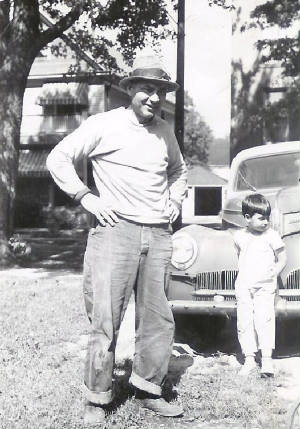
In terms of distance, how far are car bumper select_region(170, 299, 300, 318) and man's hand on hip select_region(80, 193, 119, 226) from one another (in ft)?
5.66

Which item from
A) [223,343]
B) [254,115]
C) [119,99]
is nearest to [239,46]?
[254,115]

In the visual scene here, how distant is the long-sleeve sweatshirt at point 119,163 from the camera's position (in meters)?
3.37

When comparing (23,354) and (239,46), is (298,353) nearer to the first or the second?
(23,354)

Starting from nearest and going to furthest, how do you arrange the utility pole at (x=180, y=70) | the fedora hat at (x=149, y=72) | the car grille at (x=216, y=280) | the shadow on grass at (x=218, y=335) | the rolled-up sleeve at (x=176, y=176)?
the fedora hat at (x=149, y=72), the rolled-up sleeve at (x=176, y=176), the car grille at (x=216, y=280), the shadow on grass at (x=218, y=335), the utility pole at (x=180, y=70)

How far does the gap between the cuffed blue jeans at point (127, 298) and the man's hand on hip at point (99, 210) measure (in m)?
0.05

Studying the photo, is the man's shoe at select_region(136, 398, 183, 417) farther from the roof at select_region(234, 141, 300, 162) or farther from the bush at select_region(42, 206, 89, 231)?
the bush at select_region(42, 206, 89, 231)

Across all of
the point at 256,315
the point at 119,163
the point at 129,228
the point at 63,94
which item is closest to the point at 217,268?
the point at 256,315

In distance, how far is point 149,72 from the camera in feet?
11.2

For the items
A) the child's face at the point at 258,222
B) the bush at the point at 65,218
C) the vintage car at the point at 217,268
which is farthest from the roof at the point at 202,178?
the child's face at the point at 258,222

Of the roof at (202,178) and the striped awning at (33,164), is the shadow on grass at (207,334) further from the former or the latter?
the roof at (202,178)

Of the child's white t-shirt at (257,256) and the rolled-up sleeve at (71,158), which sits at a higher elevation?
the rolled-up sleeve at (71,158)

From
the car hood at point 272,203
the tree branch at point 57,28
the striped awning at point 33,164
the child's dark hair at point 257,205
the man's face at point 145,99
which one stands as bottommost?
the striped awning at point 33,164

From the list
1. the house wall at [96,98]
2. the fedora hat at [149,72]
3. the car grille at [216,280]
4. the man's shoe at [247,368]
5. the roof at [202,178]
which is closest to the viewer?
the fedora hat at [149,72]

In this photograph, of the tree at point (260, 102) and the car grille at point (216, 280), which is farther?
the tree at point (260, 102)
